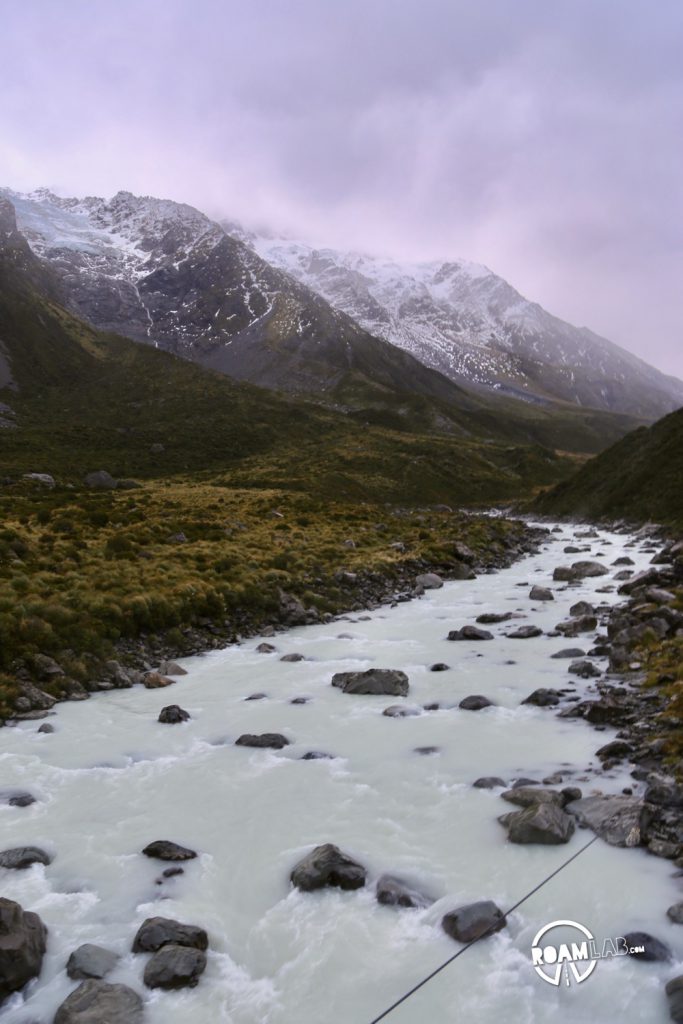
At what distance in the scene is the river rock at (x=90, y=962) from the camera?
23.1 ft

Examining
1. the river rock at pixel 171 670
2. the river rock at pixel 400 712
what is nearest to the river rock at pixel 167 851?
the river rock at pixel 400 712

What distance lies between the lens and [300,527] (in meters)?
45.9

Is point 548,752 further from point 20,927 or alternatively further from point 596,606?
point 596,606

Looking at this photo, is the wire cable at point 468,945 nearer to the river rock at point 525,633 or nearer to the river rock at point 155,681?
the river rock at point 155,681

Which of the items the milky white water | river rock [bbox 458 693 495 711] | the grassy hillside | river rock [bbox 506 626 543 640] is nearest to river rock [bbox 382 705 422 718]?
the milky white water

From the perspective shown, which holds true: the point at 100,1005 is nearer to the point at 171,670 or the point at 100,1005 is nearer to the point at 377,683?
the point at 377,683

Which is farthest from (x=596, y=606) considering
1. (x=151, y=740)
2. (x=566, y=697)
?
(x=151, y=740)

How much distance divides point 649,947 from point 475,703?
7.70 metres

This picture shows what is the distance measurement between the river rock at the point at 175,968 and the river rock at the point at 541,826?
4565 mm

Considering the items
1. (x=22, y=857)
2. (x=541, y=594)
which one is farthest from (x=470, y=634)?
(x=22, y=857)

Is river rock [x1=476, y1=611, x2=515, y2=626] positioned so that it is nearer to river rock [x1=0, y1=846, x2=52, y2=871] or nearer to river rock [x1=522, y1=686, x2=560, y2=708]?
river rock [x1=522, y1=686, x2=560, y2=708]

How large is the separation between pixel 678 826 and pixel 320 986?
536cm

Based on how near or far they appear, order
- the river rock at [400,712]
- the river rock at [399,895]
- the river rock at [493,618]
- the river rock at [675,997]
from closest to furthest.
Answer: the river rock at [675,997]
the river rock at [399,895]
the river rock at [400,712]
the river rock at [493,618]

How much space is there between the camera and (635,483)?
6347cm
